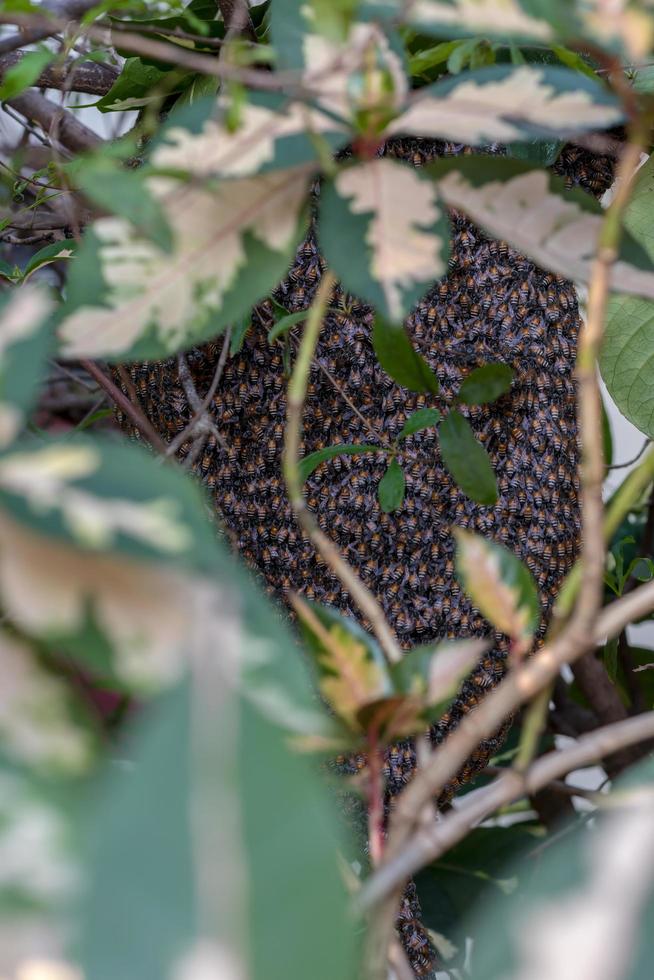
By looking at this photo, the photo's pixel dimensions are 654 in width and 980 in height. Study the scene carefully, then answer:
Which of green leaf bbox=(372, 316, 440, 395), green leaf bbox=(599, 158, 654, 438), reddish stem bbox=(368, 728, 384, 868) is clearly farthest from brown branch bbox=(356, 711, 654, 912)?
green leaf bbox=(599, 158, 654, 438)

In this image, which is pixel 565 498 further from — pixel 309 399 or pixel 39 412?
pixel 39 412

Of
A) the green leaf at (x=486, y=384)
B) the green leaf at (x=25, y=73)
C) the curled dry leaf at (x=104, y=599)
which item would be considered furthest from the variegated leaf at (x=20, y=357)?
the green leaf at (x=486, y=384)

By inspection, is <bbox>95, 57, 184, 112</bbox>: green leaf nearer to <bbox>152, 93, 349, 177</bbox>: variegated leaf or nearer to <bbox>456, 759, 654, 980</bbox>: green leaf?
<bbox>152, 93, 349, 177</bbox>: variegated leaf

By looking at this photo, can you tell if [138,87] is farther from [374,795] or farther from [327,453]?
[374,795]

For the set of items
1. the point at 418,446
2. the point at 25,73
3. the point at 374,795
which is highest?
the point at 25,73

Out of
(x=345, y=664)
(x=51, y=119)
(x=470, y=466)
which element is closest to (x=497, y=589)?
(x=345, y=664)

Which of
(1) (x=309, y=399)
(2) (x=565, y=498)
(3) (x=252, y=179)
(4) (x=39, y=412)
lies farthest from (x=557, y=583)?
(4) (x=39, y=412)

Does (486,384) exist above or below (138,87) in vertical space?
below
